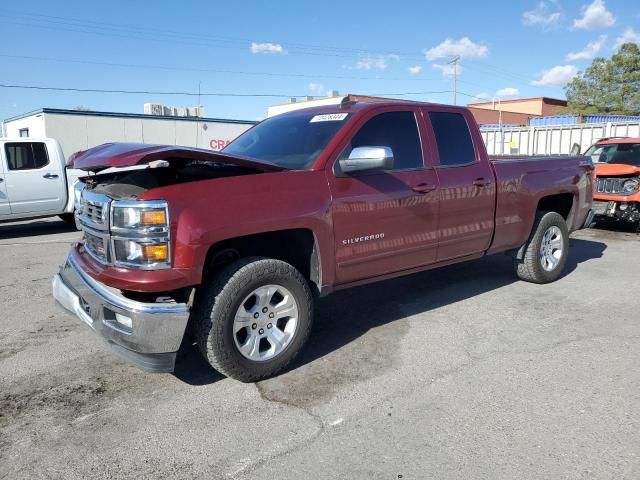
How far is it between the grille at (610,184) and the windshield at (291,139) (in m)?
7.53

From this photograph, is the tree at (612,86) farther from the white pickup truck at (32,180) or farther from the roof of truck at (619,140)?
the white pickup truck at (32,180)

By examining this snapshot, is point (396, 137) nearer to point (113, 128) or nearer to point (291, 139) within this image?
point (291, 139)

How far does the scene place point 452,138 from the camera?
4797mm

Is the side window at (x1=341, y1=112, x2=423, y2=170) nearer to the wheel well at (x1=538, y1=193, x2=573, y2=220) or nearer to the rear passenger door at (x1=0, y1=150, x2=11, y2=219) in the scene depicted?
the wheel well at (x1=538, y1=193, x2=573, y2=220)

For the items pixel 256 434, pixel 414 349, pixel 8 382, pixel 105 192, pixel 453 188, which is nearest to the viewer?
pixel 256 434

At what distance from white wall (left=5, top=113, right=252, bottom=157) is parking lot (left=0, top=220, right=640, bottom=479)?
44.6 ft

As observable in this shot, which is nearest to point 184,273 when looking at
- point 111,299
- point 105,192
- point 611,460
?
point 111,299

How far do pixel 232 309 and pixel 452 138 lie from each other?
2739 millimetres

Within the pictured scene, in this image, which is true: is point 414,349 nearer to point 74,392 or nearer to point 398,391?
point 398,391

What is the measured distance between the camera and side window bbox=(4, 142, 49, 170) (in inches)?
394

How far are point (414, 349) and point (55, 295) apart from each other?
9.05 ft

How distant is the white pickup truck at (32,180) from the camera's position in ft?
32.5

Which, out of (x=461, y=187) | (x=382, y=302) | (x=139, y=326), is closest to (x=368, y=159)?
(x=461, y=187)

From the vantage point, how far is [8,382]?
356 cm
